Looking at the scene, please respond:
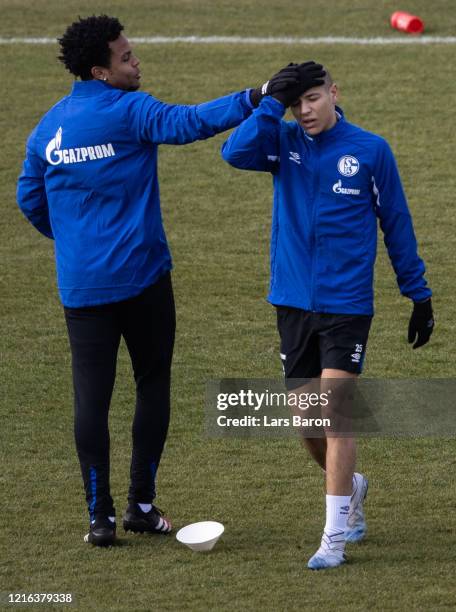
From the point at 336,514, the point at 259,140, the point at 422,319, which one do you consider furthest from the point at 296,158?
the point at 336,514

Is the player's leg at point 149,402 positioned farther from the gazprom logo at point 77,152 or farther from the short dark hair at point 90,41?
the short dark hair at point 90,41

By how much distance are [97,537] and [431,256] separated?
17.6 ft

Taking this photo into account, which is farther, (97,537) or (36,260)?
(36,260)

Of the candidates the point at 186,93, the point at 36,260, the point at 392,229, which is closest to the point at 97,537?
the point at 392,229

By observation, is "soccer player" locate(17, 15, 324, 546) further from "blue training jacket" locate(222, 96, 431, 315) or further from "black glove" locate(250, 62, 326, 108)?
"blue training jacket" locate(222, 96, 431, 315)

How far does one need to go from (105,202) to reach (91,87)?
1.56ft

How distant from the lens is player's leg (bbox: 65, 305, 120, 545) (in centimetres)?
575

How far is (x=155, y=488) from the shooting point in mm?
6484

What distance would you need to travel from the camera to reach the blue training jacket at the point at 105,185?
18.2ft

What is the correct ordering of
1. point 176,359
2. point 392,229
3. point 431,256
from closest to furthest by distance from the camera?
1. point 392,229
2. point 176,359
3. point 431,256

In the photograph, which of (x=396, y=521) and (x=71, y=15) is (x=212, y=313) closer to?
(x=396, y=521)

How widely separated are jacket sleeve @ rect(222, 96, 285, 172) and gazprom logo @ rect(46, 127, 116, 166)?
1.57 ft

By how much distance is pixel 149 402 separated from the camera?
5977 millimetres

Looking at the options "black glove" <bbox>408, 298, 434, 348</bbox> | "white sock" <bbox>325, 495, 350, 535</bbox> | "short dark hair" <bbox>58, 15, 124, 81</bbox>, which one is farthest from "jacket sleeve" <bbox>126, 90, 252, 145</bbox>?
"white sock" <bbox>325, 495, 350, 535</bbox>
